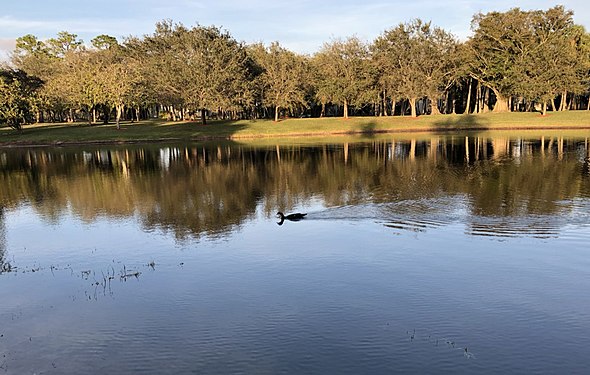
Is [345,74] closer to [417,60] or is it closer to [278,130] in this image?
[417,60]

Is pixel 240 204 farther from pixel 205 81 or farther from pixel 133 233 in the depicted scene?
pixel 205 81

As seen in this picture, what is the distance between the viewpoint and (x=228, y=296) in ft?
41.5

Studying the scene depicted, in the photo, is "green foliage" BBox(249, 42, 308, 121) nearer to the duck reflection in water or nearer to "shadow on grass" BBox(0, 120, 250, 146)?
"shadow on grass" BBox(0, 120, 250, 146)

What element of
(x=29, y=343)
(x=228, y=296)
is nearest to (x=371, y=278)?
(x=228, y=296)

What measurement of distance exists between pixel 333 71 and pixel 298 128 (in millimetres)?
17480

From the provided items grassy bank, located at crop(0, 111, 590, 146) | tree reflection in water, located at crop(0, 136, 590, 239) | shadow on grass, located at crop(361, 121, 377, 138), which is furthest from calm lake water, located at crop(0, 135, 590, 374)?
grassy bank, located at crop(0, 111, 590, 146)

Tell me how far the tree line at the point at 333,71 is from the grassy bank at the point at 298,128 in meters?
3.85

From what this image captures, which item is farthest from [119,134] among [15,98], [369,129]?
[369,129]

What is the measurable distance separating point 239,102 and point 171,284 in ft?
236

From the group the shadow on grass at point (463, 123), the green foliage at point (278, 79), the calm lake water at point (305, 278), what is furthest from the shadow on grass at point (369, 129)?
the calm lake water at point (305, 278)

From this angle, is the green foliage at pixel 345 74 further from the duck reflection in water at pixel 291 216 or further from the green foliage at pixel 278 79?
→ the duck reflection in water at pixel 291 216

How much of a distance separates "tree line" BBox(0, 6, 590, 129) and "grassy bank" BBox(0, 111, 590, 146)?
3.85m

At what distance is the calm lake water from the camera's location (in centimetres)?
984

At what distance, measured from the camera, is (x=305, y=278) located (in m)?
13.8
